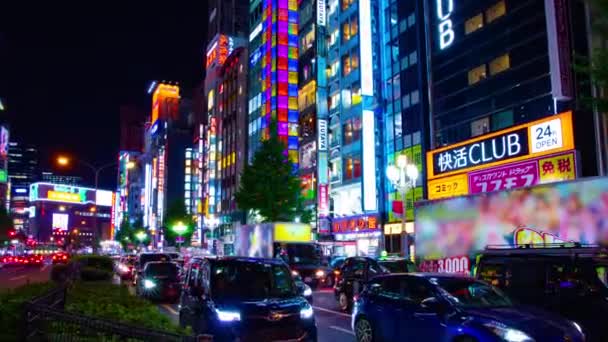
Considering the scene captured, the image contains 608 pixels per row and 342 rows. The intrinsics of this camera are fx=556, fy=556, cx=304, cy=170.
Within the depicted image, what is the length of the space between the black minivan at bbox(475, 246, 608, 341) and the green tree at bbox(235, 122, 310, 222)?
119 ft

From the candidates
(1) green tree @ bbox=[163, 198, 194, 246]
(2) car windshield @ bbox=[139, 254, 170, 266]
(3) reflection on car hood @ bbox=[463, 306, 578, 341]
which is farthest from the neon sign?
(1) green tree @ bbox=[163, 198, 194, 246]

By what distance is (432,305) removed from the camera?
972cm

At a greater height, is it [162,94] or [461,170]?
[162,94]

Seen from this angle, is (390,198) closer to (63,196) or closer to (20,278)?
(20,278)

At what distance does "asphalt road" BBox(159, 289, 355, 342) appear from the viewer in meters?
13.4

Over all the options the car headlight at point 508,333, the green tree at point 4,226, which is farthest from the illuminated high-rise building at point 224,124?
the car headlight at point 508,333

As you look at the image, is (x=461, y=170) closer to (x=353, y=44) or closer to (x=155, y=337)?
(x=353, y=44)

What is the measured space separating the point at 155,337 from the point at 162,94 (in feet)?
548

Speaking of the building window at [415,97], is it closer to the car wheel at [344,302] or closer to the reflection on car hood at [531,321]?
the car wheel at [344,302]

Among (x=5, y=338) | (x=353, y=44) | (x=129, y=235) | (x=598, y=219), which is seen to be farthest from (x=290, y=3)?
(x=129, y=235)

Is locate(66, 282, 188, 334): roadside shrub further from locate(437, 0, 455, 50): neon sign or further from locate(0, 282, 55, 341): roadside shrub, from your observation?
locate(437, 0, 455, 50): neon sign

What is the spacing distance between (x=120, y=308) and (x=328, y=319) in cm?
837

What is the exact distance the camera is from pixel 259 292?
35.2 ft

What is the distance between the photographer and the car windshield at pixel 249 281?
1053 centimetres
